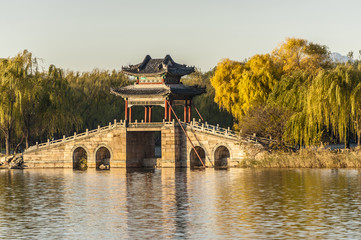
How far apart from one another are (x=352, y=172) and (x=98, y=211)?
2211 centimetres

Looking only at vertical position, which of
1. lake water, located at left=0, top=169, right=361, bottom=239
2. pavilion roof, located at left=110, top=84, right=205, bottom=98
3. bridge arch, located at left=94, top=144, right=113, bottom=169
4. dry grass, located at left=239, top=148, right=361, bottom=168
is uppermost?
pavilion roof, located at left=110, top=84, right=205, bottom=98

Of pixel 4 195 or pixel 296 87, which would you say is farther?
pixel 296 87

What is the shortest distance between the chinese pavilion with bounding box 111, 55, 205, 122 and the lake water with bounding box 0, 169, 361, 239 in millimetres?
12804

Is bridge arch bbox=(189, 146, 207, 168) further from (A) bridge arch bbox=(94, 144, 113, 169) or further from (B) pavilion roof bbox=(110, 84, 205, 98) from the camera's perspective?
(A) bridge arch bbox=(94, 144, 113, 169)

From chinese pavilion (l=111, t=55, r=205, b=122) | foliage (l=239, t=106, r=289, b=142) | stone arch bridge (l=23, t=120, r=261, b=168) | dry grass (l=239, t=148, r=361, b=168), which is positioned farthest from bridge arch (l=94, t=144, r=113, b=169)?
dry grass (l=239, t=148, r=361, b=168)

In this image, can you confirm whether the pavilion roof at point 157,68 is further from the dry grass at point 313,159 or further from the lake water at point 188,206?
the lake water at point 188,206

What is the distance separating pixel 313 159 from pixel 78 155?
24.1 metres

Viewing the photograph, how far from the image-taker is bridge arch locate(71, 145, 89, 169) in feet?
209

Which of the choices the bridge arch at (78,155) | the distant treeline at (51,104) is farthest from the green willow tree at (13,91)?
the bridge arch at (78,155)

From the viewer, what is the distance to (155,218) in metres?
27.0

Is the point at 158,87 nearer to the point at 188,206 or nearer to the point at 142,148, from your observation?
the point at 142,148

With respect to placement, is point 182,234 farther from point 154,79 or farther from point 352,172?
point 154,79

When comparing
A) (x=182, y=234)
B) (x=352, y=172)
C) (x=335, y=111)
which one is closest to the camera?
(x=182, y=234)

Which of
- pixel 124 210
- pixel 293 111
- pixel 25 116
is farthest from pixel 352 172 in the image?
pixel 25 116
